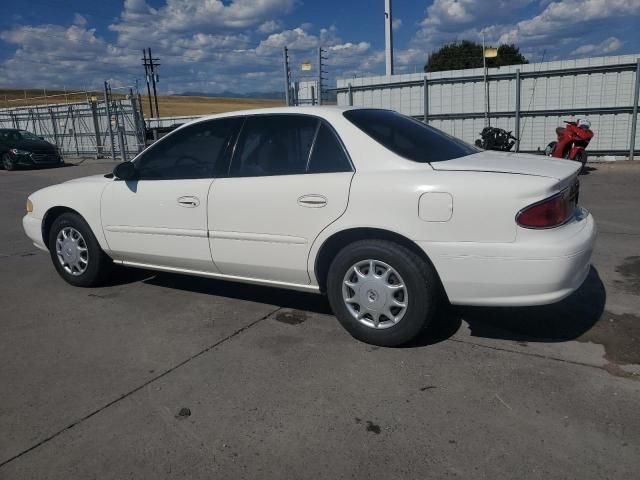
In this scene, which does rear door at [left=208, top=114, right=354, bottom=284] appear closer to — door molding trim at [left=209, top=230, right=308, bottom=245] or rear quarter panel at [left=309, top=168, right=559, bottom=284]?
door molding trim at [left=209, top=230, right=308, bottom=245]

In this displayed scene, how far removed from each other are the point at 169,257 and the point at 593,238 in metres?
3.14

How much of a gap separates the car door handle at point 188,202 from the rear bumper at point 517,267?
1815mm

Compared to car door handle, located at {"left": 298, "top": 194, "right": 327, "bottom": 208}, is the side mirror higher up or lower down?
higher up

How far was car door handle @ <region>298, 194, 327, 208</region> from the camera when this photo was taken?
3525 millimetres

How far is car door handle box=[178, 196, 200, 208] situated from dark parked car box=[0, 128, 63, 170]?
692 inches

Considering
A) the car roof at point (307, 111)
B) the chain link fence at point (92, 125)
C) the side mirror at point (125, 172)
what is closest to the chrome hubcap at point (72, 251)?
the side mirror at point (125, 172)

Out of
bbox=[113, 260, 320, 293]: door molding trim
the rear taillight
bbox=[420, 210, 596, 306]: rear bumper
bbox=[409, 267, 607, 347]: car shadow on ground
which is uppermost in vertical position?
the rear taillight

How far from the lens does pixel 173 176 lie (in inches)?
169

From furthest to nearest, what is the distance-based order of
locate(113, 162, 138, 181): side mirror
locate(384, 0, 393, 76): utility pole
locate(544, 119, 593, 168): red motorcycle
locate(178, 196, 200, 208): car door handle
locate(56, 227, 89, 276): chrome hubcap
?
locate(384, 0, 393, 76): utility pole, locate(544, 119, 593, 168): red motorcycle, locate(56, 227, 89, 276): chrome hubcap, locate(113, 162, 138, 181): side mirror, locate(178, 196, 200, 208): car door handle

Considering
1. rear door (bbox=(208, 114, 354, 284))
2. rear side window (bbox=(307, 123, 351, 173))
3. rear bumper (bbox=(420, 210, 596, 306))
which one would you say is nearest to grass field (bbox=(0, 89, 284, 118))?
rear door (bbox=(208, 114, 354, 284))

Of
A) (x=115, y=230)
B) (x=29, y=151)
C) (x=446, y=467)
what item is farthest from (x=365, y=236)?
(x=29, y=151)

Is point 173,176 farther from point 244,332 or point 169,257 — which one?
point 244,332

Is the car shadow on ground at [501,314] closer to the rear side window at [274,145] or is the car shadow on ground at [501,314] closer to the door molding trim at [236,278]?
the door molding trim at [236,278]

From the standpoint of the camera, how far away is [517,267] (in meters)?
3.05
